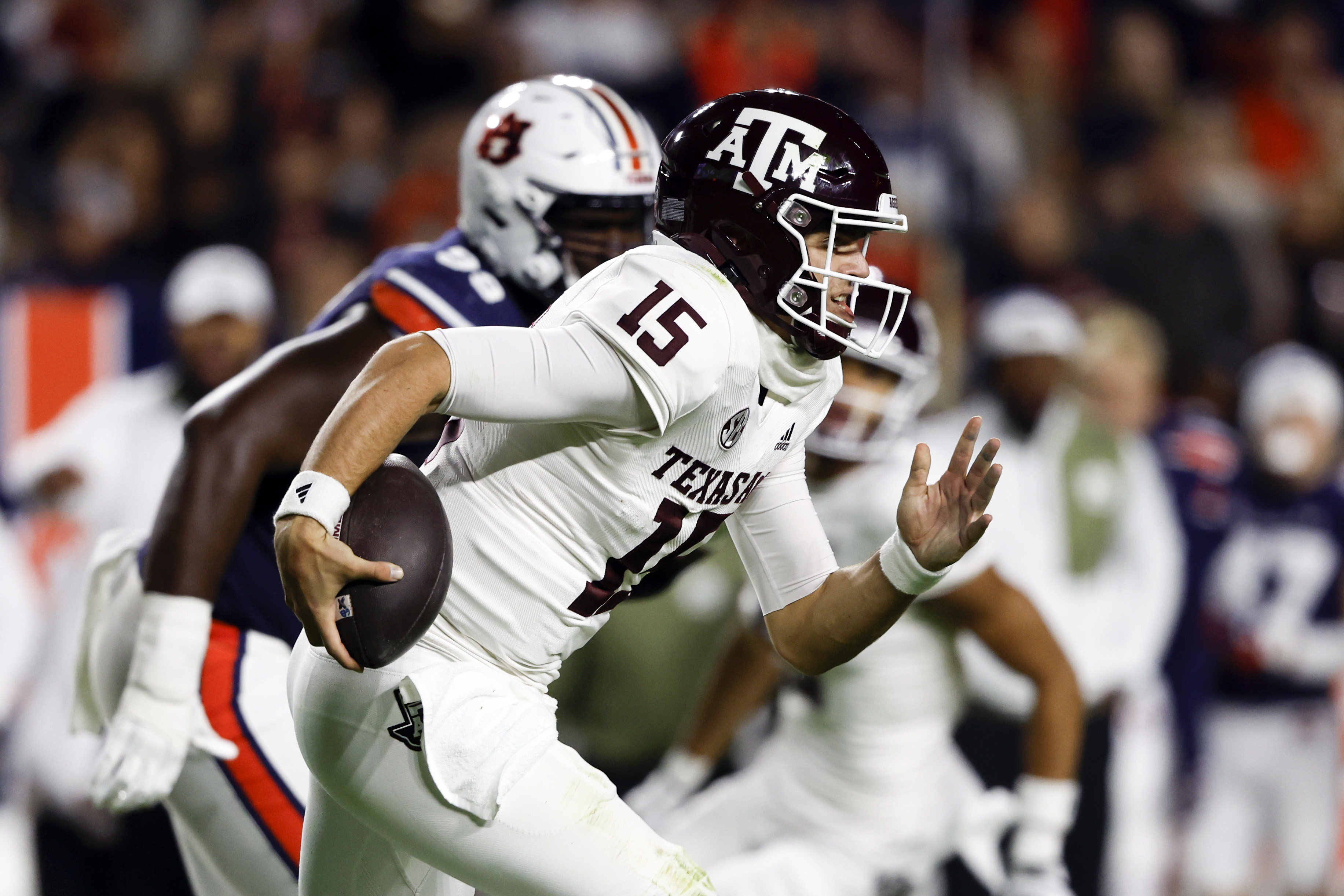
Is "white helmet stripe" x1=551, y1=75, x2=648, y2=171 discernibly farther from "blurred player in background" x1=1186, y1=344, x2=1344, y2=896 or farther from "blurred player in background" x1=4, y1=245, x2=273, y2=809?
"blurred player in background" x1=1186, y1=344, x2=1344, y2=896

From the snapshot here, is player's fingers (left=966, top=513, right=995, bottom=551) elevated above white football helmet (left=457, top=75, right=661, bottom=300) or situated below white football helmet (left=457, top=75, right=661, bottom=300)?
below

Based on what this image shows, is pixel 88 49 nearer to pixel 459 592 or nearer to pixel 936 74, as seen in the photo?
pixel 936 74

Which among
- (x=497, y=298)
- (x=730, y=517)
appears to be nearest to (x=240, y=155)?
(x=497, y=298)

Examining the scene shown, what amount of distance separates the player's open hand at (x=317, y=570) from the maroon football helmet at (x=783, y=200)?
709 millimetres

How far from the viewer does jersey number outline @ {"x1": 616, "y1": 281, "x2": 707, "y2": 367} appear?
2.18m

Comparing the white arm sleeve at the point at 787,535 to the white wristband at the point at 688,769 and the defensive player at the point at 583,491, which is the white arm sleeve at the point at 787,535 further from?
the white wristband at the point at 688,769

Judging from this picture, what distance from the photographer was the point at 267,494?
3086mm

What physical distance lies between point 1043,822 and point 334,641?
2.01 metres

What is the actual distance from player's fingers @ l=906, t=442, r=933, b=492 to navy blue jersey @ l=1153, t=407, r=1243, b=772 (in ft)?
12.6

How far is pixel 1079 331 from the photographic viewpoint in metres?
6.67

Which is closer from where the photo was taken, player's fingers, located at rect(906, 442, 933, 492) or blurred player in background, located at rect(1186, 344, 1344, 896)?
player's fingers, located at rect(906, 442, 933, 492)

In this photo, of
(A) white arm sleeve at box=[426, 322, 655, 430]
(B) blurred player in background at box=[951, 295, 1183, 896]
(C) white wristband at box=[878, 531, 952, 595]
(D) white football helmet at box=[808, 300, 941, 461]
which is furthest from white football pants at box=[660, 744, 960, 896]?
(A) white arm sleeve at box=[426, 322, 655, 430]

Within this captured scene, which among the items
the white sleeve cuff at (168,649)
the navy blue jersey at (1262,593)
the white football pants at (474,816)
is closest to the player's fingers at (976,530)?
the white football pants at (474,816)

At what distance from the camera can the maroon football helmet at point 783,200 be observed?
2.41 metres
